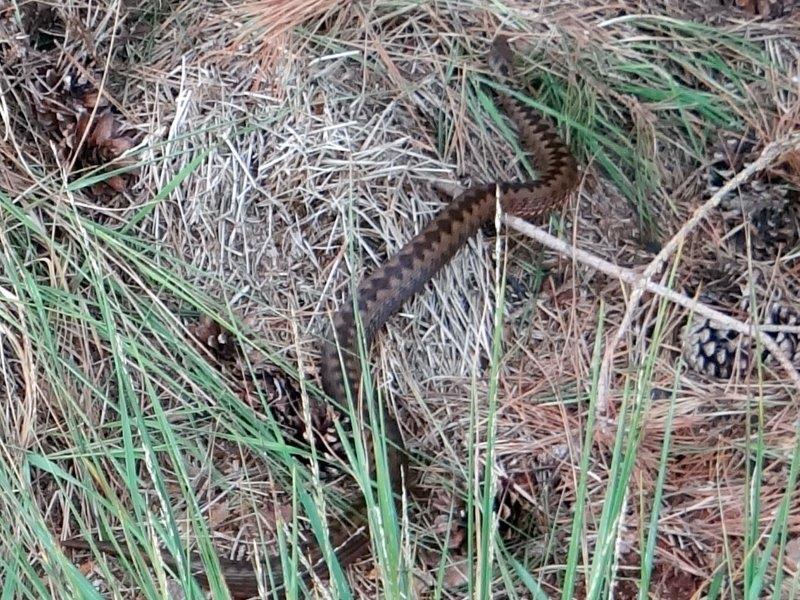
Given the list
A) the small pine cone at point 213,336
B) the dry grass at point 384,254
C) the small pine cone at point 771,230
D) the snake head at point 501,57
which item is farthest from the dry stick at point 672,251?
the small pine cone at point 213,336

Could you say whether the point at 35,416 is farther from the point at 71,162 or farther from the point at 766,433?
the point at 766,433

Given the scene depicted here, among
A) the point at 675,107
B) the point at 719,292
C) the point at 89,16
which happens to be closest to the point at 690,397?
the point at 719,292

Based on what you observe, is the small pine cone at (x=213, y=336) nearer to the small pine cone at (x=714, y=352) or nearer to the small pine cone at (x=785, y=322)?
the small pine cone at (x=714, y=352)

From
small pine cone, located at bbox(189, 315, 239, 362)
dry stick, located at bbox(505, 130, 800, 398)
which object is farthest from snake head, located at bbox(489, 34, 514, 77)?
small pine cone, located at bbox(189, 315, 239, 362)

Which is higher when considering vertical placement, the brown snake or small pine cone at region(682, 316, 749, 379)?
the brown snake

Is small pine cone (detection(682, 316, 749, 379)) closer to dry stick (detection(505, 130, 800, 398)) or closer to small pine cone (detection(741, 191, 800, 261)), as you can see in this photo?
dry stick (detection(505, 130, 800, 398))
